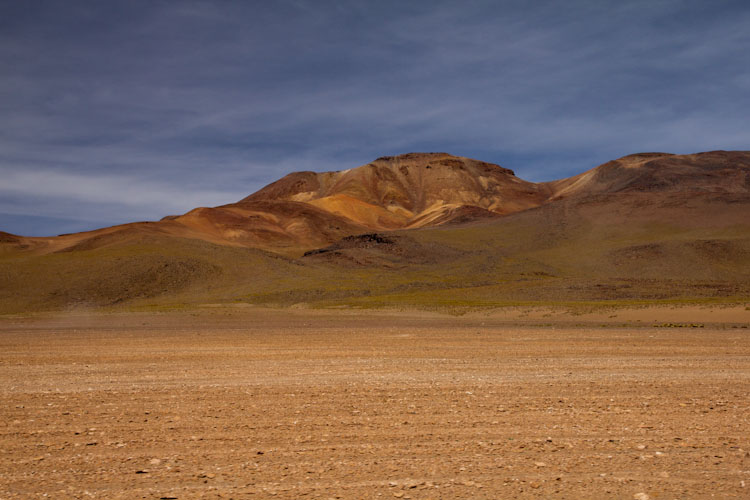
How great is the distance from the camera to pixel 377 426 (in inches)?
341

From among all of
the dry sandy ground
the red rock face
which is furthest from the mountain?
the dry sandy ground

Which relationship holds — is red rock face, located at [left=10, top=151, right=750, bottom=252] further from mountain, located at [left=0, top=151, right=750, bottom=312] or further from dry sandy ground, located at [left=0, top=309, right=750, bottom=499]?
A: dry sandy ground, located at [left=0, top=309, right=750, bottom=499]

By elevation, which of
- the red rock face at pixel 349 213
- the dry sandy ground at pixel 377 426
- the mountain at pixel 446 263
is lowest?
the dry sandy ground at pixel 377 426

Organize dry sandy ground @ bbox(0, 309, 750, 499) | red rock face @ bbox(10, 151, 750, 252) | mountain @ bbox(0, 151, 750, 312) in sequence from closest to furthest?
1. dry sandy ground @ bbox(0, 309, 750, 499)
2. mountain @ bbox(0, 151, 750, 312)
3. red rock face @ bbox(10, 151, 750, 252)

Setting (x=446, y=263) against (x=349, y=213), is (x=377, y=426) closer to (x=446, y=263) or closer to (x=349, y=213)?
(x=446, y=263)

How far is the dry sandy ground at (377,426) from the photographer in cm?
636

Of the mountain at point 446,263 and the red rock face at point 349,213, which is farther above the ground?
the red rock face at point 349,213

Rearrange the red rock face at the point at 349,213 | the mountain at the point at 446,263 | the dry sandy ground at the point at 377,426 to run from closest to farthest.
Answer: the dry sandy ground at the point at 377,426 < the mountain at the point at 446,263 < the red rock face at the point at 349,213

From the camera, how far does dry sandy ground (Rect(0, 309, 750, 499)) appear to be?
636 cm

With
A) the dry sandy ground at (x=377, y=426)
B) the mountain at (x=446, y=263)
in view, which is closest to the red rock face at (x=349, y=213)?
the mountain at (x=446, y=263)

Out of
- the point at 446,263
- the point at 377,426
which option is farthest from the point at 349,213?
the point at 377,426

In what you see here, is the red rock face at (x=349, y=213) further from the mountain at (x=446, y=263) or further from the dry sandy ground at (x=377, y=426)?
the dry sandy ground at (x=377, y=426)

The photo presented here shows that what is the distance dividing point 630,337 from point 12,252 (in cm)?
9978

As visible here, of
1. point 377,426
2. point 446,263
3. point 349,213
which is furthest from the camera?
point 349,213
